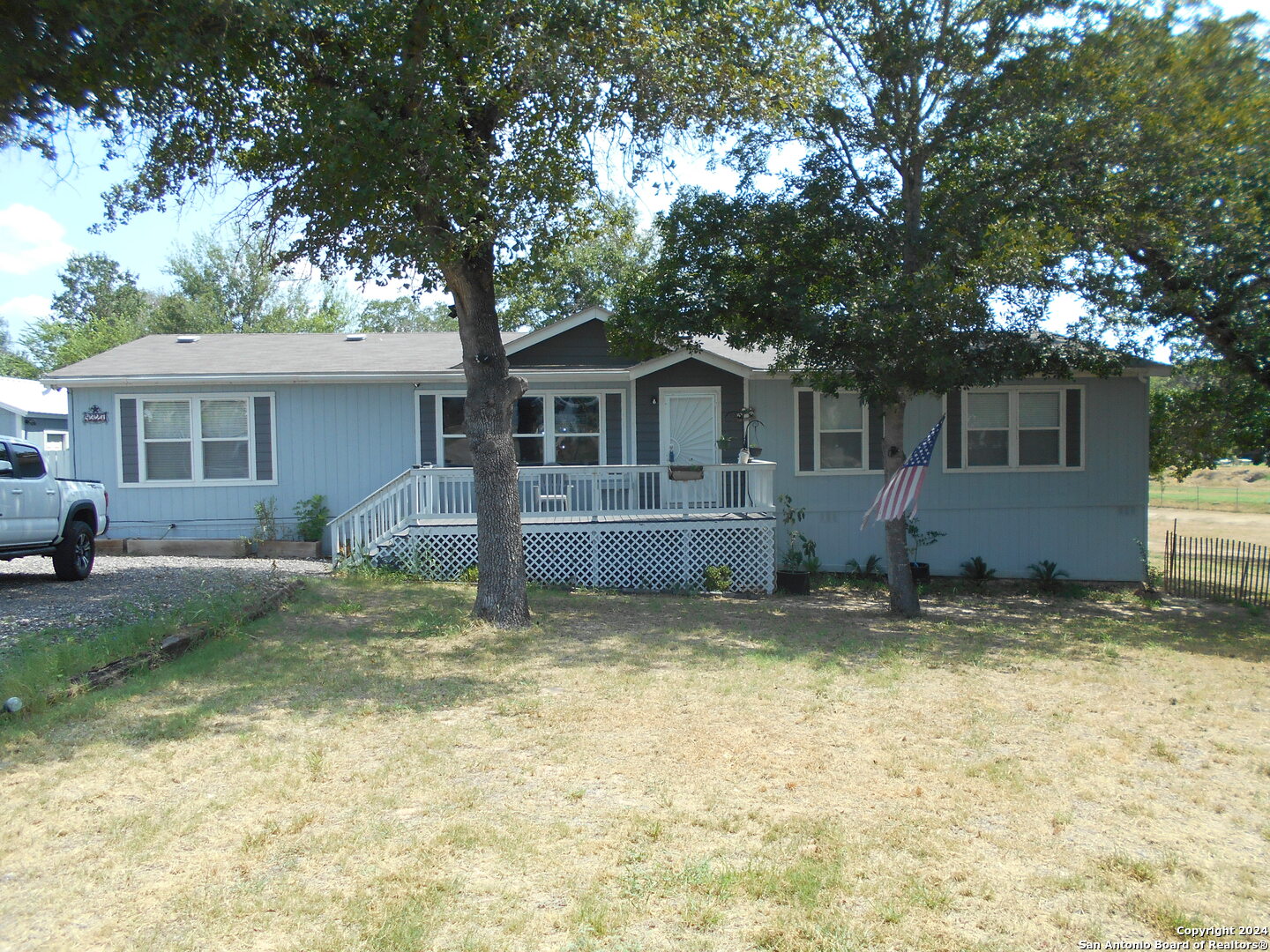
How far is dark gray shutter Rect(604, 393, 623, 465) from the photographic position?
658 inches

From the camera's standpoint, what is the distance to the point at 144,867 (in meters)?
4.21

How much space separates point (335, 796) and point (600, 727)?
2013 millimetres

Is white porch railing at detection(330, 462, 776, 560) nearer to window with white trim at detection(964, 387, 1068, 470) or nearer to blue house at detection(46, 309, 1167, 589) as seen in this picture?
blue house at detection(46, 309, 1167, 589)

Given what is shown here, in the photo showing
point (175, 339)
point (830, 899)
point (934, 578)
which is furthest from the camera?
point (175, 339)

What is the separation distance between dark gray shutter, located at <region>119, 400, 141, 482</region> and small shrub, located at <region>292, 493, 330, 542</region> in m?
2.90

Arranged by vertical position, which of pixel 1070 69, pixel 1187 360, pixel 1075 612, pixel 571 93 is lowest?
pixel 1075 612

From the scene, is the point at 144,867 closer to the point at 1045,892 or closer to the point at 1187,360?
the point at 1045,892

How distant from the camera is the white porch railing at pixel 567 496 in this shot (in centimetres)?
1424

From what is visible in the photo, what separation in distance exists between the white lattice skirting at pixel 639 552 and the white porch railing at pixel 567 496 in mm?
235

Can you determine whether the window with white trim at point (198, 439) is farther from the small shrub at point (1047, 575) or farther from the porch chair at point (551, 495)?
the small shrub at point (1047, 575)

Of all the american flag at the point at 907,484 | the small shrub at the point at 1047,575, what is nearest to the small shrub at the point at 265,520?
the american flag at the point at 907,484

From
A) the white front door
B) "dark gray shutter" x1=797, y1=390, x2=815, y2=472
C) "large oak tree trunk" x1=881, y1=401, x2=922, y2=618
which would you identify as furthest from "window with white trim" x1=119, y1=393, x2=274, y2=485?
"large oak tree trunk" x1=881, y1=401, x2=922, y2=618

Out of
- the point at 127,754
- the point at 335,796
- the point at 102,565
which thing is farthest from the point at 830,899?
the point at 102,565

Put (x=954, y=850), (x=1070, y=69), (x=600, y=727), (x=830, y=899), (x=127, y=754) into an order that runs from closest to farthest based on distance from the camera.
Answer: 1. (x=830, y=899)
2. (x=954, y=850)
3. (x=127, y=754)
4. (x=600, y=727)
5. (x=1070, y=69)
